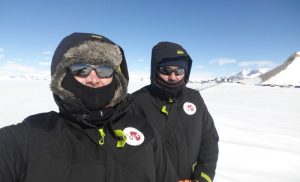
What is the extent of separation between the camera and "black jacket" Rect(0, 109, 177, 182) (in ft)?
4.83

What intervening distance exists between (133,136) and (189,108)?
1.38 m

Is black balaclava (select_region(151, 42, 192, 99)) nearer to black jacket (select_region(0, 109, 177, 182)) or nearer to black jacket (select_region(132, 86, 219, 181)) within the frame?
black jacket (select_region(132, 86, 219, 181))

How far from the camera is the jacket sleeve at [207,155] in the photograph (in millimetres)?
2928

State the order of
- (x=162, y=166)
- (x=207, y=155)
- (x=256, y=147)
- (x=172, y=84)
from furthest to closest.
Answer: (x=256, y=147), (x=172, y=84), (x=207, y=155), (x=162, y=166)

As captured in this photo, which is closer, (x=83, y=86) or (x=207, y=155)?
(x=83, y=86)

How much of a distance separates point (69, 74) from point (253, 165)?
492cm

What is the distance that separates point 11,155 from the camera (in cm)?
145

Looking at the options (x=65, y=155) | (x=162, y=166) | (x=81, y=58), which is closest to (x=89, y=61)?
(x=81, y=58)

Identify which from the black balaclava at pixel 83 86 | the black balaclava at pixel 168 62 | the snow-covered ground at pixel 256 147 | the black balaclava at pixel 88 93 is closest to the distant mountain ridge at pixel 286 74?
the snow-covered ground at pixel 256 147

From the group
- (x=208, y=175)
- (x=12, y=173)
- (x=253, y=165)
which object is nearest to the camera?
(x=12, y=173)

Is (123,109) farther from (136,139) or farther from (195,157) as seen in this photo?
(195,157)

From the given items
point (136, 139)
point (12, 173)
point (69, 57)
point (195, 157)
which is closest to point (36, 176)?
point (12, 173)

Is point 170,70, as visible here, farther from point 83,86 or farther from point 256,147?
point 256,147

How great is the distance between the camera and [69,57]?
185 cm
